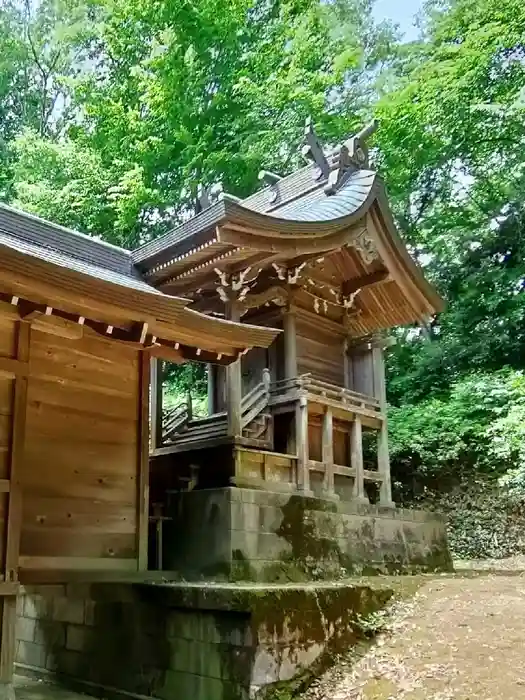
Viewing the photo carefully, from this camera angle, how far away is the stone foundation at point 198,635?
580 cm

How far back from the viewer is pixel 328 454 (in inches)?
392

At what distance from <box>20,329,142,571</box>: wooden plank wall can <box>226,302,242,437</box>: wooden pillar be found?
5.77 ft

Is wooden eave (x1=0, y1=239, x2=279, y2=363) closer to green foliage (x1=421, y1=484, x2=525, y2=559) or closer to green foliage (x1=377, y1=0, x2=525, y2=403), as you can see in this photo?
green foliage (x1=421, y1=484, x2=525, y2=559)

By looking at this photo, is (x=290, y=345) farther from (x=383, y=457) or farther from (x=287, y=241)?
(x=383, y=457)

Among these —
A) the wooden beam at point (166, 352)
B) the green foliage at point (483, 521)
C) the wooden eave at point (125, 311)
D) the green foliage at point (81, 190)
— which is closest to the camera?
the wooden eave at point (125, 311)

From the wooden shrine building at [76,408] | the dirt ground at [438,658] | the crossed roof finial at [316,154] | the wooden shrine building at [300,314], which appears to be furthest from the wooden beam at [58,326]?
the crossed roof finial at [316,154]

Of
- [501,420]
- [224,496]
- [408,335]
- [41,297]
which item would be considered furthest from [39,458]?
[408,335]

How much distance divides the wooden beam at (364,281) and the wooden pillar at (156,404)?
369cm

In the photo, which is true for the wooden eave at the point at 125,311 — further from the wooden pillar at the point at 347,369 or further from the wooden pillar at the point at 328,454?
the wooden pillar at the point at 347,369

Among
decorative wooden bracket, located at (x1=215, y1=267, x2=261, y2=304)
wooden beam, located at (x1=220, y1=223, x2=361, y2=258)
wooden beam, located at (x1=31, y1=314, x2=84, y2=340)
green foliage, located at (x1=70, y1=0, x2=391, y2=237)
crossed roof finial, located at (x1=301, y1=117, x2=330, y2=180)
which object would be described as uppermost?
green foliage, located at (x1=70, y1=0, x2=391, y2=237)

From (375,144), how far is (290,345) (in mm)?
12293

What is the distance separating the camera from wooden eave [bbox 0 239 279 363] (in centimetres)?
573

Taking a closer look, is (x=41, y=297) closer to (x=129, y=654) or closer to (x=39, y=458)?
(x=39, y=458)

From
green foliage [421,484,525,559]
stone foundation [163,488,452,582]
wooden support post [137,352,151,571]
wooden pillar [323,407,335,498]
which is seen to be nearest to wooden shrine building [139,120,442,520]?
wooden pillar [323,407,335,498]
